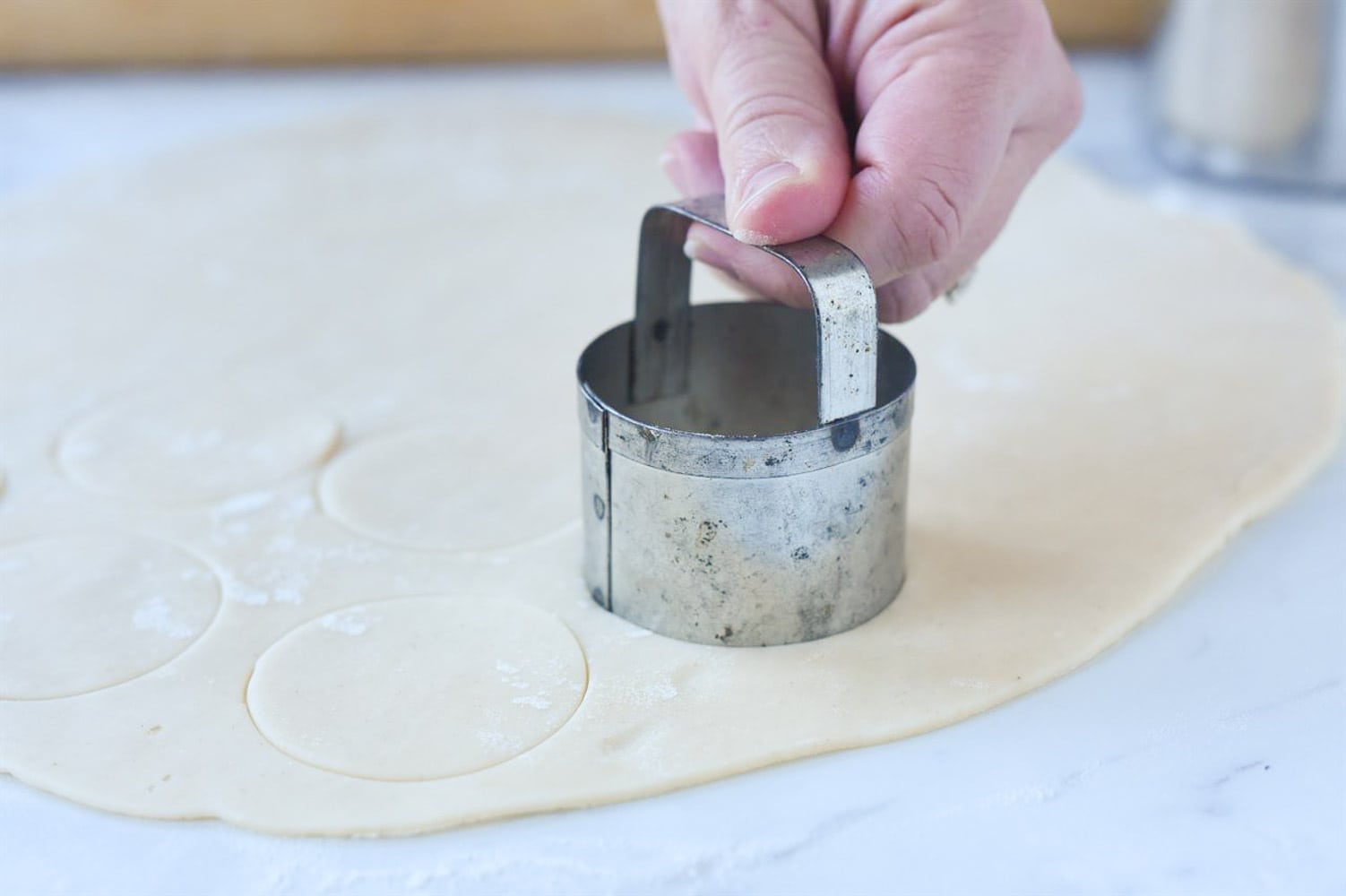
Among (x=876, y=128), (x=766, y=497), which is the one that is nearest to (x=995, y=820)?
(x=766, y=497)

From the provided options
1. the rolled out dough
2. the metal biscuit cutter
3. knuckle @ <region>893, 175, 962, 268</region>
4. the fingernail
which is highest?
the fingernail

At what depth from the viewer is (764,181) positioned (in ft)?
3.28

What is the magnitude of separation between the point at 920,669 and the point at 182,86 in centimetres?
207

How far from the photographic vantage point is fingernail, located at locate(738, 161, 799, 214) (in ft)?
3.24

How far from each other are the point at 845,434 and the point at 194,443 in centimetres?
71

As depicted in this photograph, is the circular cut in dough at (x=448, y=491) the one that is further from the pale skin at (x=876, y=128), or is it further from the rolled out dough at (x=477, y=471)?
the pale skin at (x=876, y=128)

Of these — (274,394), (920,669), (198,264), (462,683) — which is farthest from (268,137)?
(920,669)

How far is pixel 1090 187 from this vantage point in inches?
79.6

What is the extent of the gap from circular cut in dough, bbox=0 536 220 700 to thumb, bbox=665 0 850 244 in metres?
0.54

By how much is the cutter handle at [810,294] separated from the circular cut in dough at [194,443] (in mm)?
362

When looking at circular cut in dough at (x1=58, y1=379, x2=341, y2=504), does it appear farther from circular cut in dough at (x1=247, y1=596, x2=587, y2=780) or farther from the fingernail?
the fingernail

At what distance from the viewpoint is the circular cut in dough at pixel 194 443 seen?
4.18 feet

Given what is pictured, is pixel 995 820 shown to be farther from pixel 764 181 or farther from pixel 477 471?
pixel 477 471

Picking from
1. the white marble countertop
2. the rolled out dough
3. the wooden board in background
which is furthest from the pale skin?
the wooden board in background
